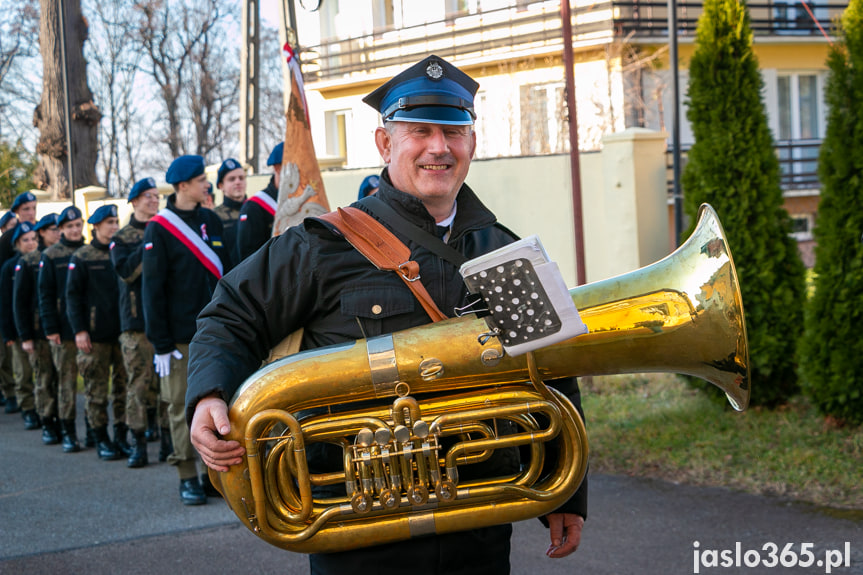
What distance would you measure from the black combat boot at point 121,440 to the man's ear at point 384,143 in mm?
5396

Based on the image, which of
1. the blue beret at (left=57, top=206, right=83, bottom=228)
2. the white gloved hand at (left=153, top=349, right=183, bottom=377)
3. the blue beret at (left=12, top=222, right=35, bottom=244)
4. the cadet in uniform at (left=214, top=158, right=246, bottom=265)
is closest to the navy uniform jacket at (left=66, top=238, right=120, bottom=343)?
the blue beret at (left=57, top=206, right=83, bottom=228)

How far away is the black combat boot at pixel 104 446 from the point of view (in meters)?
7.38

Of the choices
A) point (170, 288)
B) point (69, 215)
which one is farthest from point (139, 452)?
point (69, 215)

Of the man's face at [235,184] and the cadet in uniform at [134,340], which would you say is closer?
the cadet in uniform at [134,340]

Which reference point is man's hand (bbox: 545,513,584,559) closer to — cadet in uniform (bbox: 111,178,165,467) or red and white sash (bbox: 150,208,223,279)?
red and white sash (bbox: 150,208,223,279)

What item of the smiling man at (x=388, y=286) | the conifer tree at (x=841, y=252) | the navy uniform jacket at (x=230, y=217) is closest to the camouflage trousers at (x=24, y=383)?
the navy uniform jacket at (x=230, y=217)

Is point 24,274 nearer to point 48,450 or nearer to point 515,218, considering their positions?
point 48,450

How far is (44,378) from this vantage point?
8828 mm

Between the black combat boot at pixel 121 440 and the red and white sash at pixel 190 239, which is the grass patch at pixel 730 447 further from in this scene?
the black combat boot at pixel 121 440

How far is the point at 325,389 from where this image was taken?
2.36 meters

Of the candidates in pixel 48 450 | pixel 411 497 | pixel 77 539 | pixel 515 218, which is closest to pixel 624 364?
pixel 411 497

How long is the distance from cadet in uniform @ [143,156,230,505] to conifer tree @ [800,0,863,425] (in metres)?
3.88

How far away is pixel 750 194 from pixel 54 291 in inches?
228

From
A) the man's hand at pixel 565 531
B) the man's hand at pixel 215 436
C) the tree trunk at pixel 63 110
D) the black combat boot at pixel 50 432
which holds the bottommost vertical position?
the black combat boot at pixel 50 432
